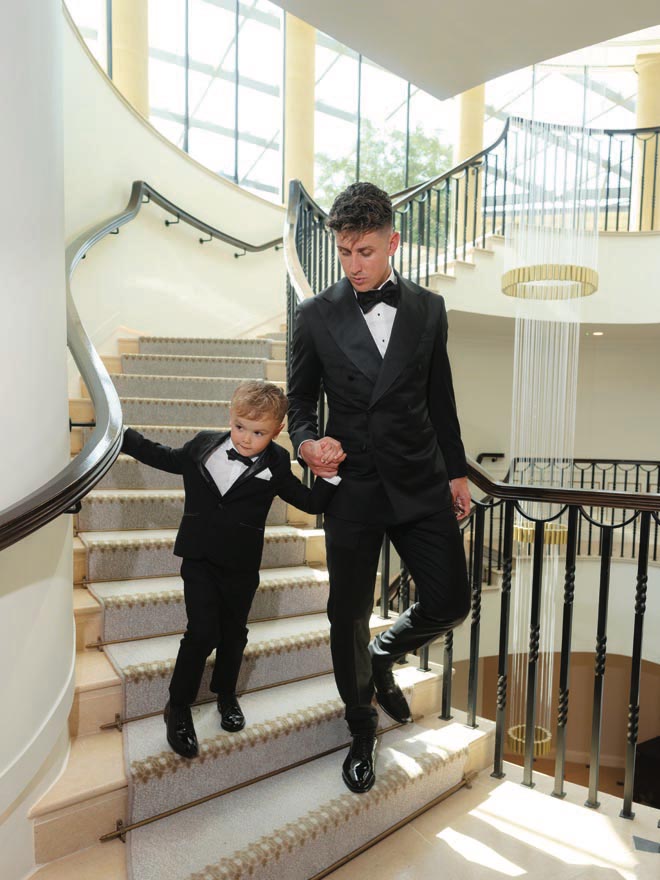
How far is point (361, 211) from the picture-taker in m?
1.81

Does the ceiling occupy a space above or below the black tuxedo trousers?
above

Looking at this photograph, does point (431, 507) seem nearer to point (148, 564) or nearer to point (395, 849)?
point (395, 849)

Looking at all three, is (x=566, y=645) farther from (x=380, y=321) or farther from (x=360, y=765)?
(x=380, y=321)

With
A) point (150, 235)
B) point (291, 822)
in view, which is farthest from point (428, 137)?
point (291, 822)

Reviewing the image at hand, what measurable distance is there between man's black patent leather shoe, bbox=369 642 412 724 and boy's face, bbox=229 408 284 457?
31.6 inches

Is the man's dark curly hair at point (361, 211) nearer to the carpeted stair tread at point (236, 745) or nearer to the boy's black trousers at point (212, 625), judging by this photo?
the boy's black trousers at point (212, 625)

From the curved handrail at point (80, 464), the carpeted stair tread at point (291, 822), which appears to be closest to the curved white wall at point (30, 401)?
the curved handrail at point (80, 464)

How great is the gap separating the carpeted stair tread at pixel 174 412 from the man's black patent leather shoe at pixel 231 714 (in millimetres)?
2146

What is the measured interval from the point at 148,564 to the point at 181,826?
47.4 inches

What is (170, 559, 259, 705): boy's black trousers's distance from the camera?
2.04 meters

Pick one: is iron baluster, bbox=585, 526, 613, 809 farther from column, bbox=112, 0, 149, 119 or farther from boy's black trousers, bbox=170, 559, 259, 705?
column, bbox=112, 0, 149, 119

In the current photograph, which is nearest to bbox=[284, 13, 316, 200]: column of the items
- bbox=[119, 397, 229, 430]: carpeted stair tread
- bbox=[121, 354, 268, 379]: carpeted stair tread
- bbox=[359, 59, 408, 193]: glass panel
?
bbox=[359, 59, 408, 193]: glass panel

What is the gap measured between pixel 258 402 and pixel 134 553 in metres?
1.22

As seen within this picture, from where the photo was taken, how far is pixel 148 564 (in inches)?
114
